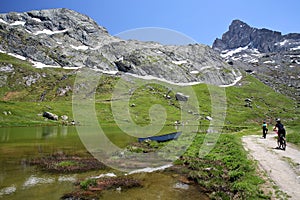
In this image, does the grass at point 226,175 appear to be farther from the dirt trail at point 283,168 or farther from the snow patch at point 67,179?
the snow patch at point 67,179

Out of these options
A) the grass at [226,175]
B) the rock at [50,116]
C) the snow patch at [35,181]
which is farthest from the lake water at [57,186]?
the rock at [50,116]

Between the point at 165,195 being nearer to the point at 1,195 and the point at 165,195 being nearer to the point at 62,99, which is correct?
the point at 1,195

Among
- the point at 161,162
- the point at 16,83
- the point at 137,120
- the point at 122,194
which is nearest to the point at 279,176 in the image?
the point at 122,194

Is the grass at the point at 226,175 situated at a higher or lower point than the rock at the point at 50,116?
lower

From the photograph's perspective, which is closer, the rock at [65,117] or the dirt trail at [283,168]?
the dirt trail at [283,168]

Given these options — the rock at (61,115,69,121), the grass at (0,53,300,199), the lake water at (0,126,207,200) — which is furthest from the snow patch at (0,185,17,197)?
the rock at (61,115,69,121)

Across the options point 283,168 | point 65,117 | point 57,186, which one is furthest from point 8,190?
point 65,117

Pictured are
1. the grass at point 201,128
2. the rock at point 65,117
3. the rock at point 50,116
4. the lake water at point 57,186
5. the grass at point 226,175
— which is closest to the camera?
the grass at point 226,175

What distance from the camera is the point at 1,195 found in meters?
A: 19.2

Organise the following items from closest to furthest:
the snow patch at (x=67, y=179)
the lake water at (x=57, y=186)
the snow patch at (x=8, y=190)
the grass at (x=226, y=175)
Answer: the snow patch at (x=8, y=190) < the grass at (x=226, y=175) < the lake water at (x=57, y=186) < the snow patch at (x=67, y=179)

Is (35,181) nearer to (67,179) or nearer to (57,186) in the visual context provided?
(57,186)

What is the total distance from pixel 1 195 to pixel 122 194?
9168mm

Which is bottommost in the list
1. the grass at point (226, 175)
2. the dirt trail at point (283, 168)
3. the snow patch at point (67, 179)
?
the snow patch at point (67, 179)

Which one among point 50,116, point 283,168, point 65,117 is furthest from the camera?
point 65,117
